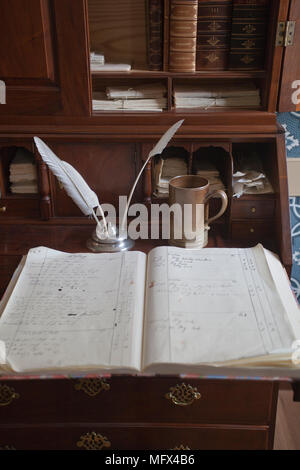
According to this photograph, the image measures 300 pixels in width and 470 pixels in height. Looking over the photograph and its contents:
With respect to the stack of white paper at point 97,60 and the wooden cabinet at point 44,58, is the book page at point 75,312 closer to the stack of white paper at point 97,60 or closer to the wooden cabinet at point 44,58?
the wooden cabinet at point 44,58

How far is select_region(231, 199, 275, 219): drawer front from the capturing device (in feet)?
4.94

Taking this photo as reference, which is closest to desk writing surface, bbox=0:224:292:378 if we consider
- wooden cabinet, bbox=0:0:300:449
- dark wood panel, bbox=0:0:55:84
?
wooden cabinet, bbox=0:0:300:449

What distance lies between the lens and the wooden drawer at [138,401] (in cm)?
109

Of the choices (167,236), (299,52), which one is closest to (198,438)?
(167,236)

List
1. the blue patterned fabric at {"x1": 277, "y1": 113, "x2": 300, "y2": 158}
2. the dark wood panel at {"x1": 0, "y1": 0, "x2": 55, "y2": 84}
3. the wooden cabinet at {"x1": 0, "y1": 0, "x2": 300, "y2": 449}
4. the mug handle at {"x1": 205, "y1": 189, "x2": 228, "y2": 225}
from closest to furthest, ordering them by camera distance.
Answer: the wooden cabinet at {"x1": 0, "y1": 0, "x2": 300, "y2": 449} < the dark wood panel at {"x1": 0, "y1": 0, "x2": 55, "y2": 84} < the mug handle at {"x1": 205, "y1": 189, "x2": 228, "y2": 225} < the blue patterned fabric at {"x1": 277, "y1": 113, "x2": 300, "y2": 158}

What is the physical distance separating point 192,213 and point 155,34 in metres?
0.55

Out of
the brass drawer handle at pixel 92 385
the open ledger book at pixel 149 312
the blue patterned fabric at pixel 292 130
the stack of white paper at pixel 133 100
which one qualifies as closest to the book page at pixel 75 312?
the open ledger book at pixel 149 312

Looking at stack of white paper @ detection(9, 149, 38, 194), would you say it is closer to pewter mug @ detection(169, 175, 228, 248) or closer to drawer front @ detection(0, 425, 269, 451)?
pewter mug @ detection(169, 175, 228, 248)

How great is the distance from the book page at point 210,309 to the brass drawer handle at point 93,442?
311mm

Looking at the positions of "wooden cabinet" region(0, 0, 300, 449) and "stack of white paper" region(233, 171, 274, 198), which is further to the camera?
"stack of white paper" region(233, 171, 274, 198)

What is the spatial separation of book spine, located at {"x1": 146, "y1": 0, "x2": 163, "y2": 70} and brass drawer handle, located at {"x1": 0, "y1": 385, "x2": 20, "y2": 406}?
101cm

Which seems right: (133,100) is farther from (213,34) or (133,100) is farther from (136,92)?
(213,34)

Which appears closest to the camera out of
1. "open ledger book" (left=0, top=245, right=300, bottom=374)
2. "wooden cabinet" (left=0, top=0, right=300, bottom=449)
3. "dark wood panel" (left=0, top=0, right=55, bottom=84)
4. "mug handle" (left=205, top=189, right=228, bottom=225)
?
"open ledger book" (left=0, top=245, right=300, bottom=374)

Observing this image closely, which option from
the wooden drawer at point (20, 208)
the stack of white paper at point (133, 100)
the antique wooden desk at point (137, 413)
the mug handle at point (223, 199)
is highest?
the stack of white paper at point (133, 100)
